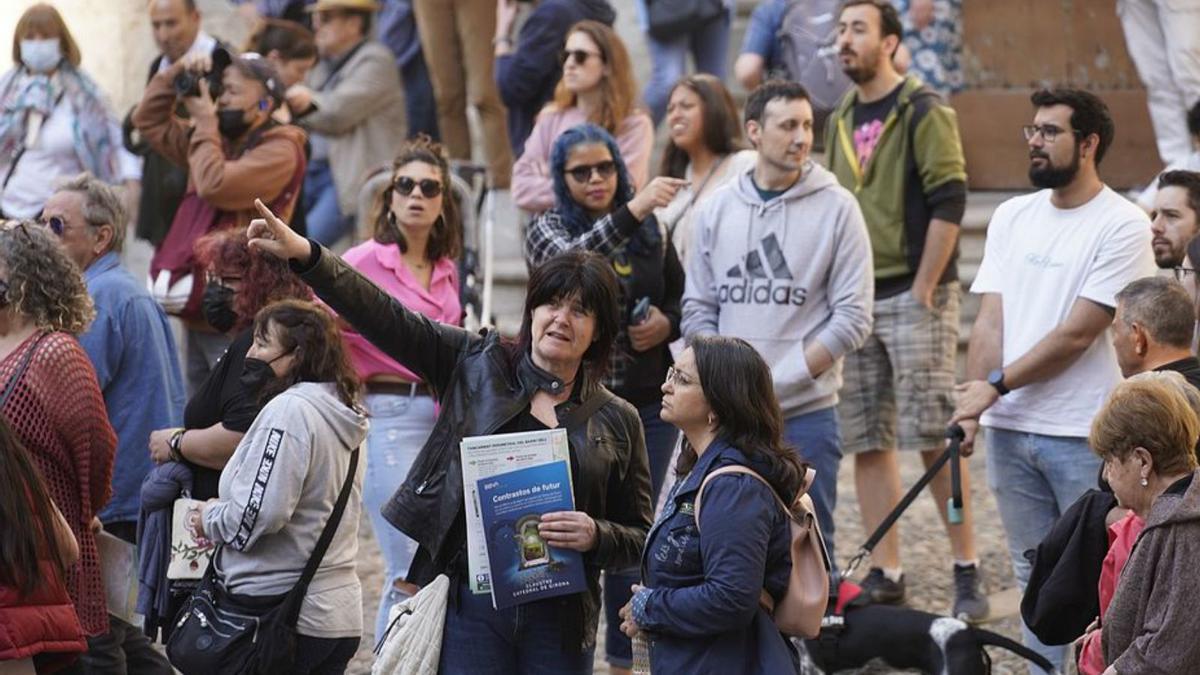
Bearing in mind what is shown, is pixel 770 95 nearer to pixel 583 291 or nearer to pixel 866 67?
pixel 866 67

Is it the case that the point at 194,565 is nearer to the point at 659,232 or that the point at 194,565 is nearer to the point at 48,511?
the point at 48,511

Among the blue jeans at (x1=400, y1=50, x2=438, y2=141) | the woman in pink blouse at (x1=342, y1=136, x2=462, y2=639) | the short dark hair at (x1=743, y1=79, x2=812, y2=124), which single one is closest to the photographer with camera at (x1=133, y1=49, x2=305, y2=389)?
the woman in pink blouse at (x1=342, y1=136, x2=462, y2=639)

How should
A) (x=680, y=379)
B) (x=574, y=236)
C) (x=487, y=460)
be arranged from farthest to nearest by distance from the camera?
(x=574, y=236), (x=487, y=460), (x=680, y=379)

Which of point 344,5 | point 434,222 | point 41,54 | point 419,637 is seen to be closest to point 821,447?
point 434,222

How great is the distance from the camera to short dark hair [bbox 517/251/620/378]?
5.14 metres

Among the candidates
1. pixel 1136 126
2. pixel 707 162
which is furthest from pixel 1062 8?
pixel 707 162

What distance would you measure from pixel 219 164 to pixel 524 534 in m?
3.15

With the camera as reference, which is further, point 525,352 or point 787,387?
point 787,387

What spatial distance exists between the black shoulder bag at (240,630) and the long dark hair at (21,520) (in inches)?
18.2

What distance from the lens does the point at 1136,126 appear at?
10.9m

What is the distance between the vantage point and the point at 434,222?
694cm

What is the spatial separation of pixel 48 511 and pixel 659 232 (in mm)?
2703

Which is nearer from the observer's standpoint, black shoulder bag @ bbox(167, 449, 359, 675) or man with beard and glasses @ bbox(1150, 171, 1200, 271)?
black shoulder bag @ bbox(167, 449, 359, 675)

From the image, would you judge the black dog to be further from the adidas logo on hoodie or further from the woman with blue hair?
the adidas logo on hoodie
